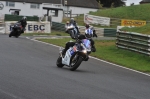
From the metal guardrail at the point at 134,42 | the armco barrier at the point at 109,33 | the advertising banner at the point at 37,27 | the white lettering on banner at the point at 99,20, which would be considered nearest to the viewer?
the metal guardrail at the point at 134,42

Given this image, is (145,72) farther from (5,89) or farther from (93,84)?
(5,89)

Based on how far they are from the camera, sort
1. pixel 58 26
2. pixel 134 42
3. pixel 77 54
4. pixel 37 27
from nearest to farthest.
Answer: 1. pixel 77 54
2. pixel 134 42
3. pixel 37 27
4. pixel 58 26

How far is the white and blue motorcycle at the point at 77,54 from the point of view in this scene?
569 inches

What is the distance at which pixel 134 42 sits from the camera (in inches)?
907

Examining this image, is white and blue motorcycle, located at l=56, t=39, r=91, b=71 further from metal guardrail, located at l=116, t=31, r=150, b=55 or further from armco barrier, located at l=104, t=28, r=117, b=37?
armco barrier, located at l=104, t=28, r=117, b=37

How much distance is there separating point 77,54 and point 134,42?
9.00 metres

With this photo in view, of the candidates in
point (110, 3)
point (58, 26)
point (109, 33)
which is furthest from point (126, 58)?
point (110, 3)

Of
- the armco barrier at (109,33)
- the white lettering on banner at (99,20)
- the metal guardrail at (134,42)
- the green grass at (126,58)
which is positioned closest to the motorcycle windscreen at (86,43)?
the green grass at (126,58)

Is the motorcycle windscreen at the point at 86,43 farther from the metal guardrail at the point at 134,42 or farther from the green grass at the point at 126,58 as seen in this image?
the metal guardrail at the point at 134,42

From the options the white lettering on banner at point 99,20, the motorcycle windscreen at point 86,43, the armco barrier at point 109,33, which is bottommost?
the armco barrier at point 109,33

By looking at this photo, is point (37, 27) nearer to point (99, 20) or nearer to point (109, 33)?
point (109, 33)

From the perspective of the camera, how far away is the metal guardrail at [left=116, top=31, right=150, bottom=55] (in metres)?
21.8

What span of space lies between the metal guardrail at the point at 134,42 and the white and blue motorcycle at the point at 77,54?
735cm

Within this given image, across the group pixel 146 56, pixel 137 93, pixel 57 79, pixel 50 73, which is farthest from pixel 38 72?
pixel 146 56
